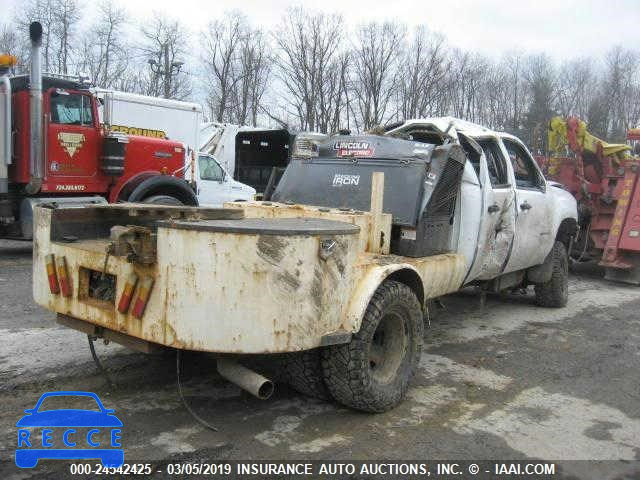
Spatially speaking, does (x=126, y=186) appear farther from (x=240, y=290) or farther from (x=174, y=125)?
(x=240, y=290)

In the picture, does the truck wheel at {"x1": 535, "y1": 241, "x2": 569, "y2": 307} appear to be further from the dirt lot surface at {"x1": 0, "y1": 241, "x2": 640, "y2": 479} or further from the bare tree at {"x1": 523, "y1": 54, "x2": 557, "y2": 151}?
the bare tree at {"x1": 523, "y1": 54, "x2": 557, "y2": 151}

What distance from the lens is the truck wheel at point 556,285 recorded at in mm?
7453

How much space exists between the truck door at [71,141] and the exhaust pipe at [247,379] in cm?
708

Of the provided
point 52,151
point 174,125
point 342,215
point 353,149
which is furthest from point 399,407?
point 174,125

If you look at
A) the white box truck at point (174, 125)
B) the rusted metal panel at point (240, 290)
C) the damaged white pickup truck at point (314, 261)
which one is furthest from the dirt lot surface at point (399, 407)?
the white box truck at point (174, 125)

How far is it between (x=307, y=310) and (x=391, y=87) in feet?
110

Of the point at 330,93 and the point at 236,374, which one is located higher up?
the point at 330,93

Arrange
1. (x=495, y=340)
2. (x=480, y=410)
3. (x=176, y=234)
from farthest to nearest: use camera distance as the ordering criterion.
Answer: (x=495, y=340) < (x=480, y=410) < (x=176, y=234)

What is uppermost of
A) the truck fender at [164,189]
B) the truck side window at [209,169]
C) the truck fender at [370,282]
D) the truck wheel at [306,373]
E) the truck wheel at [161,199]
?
the truck side window at [209,169]

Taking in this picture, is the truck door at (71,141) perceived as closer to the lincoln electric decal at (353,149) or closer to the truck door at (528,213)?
the lincoln electric decal at (353,149)

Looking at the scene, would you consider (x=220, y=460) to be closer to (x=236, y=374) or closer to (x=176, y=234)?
(x=236, y=374)

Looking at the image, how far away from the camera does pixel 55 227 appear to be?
12.5 feet

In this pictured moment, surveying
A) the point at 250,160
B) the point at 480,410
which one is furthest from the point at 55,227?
the point at 250,160

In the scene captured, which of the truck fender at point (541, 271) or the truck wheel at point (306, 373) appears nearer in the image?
the truck wheel at point (306, 373)
